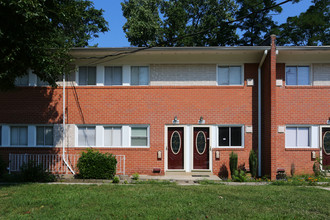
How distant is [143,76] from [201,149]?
4159mm

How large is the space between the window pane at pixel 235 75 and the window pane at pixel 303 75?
264 cm

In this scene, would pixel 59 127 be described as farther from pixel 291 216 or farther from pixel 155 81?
pixel 291 216

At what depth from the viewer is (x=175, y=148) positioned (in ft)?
44.4

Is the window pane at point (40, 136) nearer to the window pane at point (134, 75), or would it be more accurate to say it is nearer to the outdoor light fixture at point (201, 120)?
the window pane at point (134, 75)

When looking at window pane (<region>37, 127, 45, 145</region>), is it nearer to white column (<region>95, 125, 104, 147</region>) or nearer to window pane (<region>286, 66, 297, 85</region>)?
white column (<region>95, 125, 104, 147</region>)

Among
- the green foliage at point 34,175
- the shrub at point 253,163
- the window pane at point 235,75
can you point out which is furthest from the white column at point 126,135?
the shrub at point 253,163

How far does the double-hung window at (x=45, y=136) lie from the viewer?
13586 millimetres

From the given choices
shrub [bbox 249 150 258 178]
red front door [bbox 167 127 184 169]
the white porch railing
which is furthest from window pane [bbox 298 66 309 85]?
the white porch railing

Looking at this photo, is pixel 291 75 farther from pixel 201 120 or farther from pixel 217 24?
pixel 217 24

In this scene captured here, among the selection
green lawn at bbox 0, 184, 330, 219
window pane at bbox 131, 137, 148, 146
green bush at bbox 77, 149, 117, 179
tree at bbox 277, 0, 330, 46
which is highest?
tree at bbox 277, 0, 330, 46

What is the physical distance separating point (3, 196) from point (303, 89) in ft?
39.6

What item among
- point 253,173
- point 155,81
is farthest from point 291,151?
point 155,81

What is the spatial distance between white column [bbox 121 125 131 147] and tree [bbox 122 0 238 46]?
14.6 m

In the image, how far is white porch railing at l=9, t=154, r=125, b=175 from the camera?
12953 millimetres
